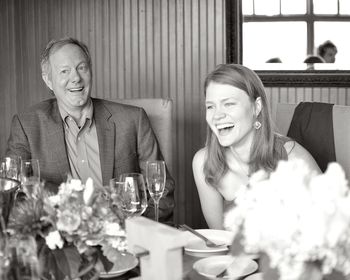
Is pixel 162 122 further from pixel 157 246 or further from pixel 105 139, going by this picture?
pixel 157 246

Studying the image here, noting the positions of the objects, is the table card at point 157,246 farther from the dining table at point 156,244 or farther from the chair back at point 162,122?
the chair back at point 162,122

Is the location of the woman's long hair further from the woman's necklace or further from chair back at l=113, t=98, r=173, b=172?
chair back at l=113, t=98, r=173, b=172

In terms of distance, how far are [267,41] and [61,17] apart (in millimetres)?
1272

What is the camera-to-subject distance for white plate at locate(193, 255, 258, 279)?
1.43m

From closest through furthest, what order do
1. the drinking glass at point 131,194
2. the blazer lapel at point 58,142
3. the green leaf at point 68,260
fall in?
the green leaf at point 68,260 → the drinking glass at point 131,194 → the blazer lapel at point 58,142

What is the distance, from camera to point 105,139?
2.70 meters

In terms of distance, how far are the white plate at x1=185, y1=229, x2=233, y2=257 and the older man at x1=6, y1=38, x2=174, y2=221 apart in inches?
37.3

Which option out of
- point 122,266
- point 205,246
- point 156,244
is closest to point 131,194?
point 122,266

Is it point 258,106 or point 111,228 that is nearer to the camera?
point 111,228

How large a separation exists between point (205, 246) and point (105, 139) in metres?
1.12

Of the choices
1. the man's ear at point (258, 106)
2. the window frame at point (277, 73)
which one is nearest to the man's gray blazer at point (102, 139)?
the man's ear at point (258, 106)

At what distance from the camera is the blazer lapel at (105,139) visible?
2678mm

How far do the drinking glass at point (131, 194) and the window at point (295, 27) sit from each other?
2.19 meters

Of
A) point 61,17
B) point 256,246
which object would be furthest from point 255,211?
point 61,17
